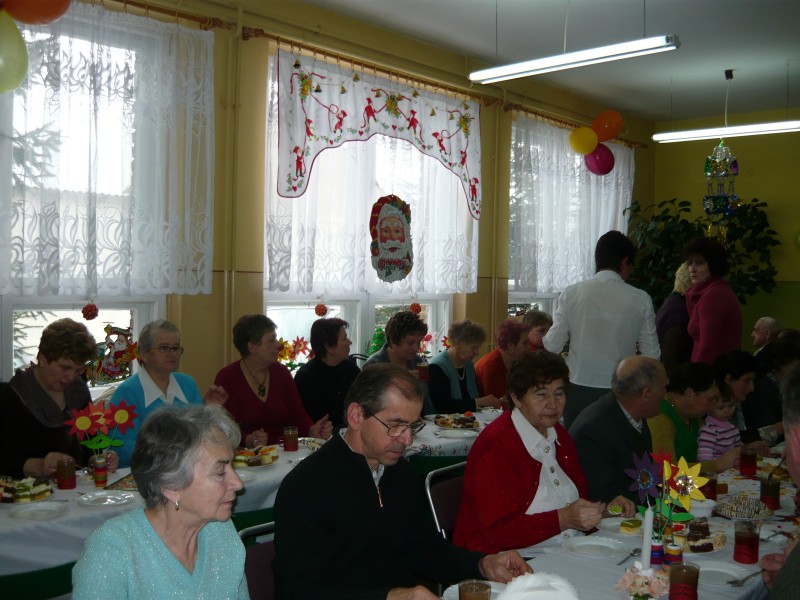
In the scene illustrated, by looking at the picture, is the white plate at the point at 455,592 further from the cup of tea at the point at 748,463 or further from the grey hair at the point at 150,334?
the grey hair at the point at 150,334

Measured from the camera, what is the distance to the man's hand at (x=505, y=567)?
2.13 metres

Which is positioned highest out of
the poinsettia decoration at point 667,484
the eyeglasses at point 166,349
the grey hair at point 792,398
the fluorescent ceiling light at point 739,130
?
the fluorescent ceiling light at point 739,130

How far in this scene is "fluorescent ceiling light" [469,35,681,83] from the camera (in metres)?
4.02

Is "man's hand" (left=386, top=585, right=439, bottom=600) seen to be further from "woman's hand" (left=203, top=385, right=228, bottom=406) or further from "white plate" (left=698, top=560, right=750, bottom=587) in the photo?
"woman's hand" (left=203, top=385, right=228, bottom=406)

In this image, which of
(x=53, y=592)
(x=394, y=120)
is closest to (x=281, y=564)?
(x=53, y=592)

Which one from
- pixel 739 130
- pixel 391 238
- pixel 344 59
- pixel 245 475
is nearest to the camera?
pixel 245 475

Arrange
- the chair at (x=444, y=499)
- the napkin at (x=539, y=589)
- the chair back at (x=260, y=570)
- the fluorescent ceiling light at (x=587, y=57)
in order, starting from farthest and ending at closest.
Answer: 1. the fluorescent ceiling light at (x=587, y=57)
2. the chair at (x=444, y=499)
3. the chair back at (x=260, y=570)
4. the napkin at (x=539, y=589)

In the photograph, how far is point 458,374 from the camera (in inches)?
204

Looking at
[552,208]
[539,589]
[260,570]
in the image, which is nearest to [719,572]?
[539,589]

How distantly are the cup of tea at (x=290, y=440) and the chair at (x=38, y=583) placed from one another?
134 centimetres

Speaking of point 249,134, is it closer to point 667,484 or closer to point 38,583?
point 38,583

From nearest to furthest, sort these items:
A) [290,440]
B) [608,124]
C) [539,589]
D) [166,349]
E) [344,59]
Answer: [539,589], [290,440], [166,349], [344,59], [608,124]

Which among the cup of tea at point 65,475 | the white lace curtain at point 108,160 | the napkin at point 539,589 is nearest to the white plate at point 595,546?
the napkin at point 539,589

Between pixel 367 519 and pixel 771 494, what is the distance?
173 cm
